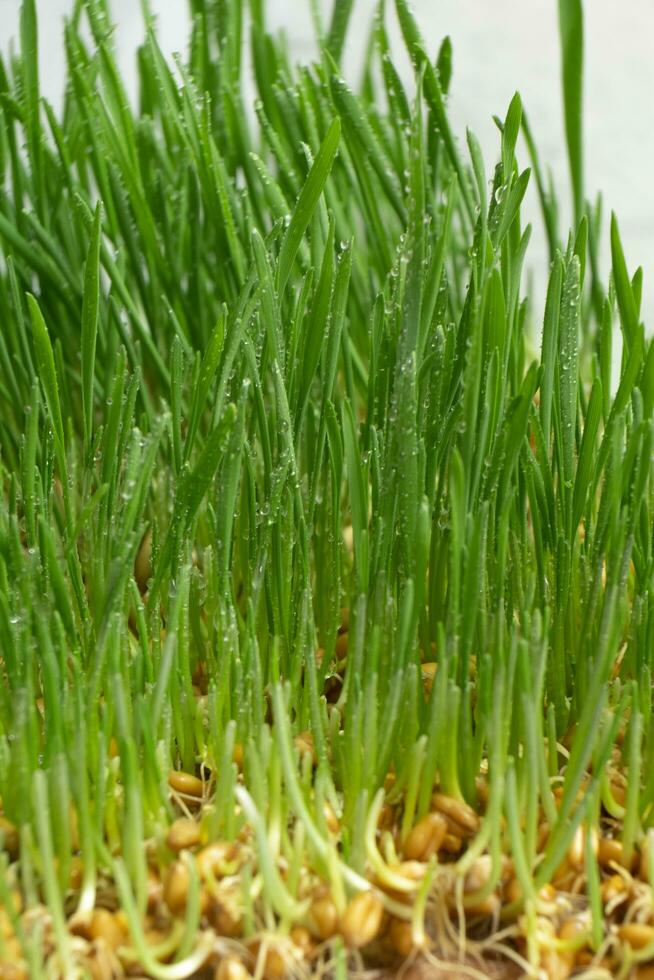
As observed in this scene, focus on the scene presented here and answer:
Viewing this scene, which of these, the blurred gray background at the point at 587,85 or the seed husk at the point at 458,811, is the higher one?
the blurred gray background at the point at 587,85

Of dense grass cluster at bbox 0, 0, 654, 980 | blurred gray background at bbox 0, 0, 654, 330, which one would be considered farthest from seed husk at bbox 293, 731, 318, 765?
blurred gray background at bbox 0, 0, 654, 330

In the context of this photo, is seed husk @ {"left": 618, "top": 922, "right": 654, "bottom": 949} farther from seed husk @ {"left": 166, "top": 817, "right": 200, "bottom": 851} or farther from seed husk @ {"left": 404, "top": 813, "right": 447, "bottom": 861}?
seed husk @ {"left": 166, "top": 817, "right": 200, "bottom": 851}

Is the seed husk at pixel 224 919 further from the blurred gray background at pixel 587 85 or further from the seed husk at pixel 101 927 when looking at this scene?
the blurred gray background at pixel 587 85

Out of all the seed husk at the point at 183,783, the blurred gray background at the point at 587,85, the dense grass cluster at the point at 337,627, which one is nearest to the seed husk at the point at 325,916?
the dense grass cluster at the point at 337,627

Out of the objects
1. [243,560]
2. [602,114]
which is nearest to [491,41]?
[602,114]

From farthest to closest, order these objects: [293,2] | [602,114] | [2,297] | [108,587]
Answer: [293,2] < [602,114] < [2,297] < [108,587]

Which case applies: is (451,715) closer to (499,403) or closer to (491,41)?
(499,403)
